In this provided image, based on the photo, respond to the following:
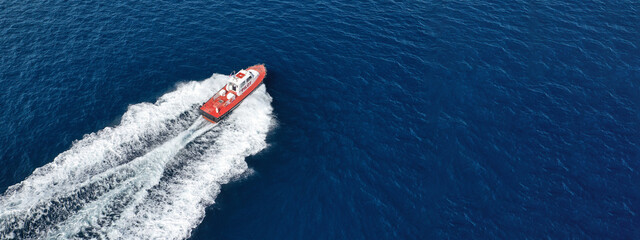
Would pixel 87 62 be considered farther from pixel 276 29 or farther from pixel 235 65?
pixel 276 29

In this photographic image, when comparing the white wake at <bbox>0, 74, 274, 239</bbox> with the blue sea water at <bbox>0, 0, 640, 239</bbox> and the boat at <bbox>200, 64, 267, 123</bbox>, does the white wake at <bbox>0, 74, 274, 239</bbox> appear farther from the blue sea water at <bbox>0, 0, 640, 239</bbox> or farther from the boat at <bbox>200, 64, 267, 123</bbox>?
the boat at <bbox>200, 64, 267, 123</bbox>

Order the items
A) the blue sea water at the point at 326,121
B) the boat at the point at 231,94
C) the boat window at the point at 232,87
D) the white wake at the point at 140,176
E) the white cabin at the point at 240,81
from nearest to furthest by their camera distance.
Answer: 1. the white wake at the point at 140,176
2. the blue sea water at the point at 326,121
3. the boat at the point at 231,94
4. the white cabin at the point at 240,81
5. the boat window at the point at 232,87

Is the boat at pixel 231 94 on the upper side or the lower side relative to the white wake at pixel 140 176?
upper

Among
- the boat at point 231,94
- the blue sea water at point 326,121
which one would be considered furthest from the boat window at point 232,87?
the blue sea water at point 326,121

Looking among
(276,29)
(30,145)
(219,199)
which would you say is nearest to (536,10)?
(276,29)

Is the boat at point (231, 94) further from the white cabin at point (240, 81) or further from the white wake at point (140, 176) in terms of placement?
the white wake at point (140, 176)

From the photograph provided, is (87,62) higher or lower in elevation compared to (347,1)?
lower

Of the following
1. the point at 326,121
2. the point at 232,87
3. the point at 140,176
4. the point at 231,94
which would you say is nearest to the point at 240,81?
the point at 232,87

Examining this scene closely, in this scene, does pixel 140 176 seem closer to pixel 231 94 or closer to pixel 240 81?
pixel 231 94
